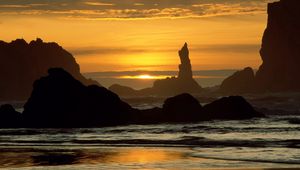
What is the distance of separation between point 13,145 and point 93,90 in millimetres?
38387

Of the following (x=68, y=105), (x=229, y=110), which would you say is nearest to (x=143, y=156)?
(x=68, y=105)

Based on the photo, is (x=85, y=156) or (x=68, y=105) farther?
(x=68, y=105)

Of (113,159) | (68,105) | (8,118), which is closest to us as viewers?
(113,159)

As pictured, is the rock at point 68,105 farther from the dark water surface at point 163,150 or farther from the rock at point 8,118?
the dark water surface at point 163,150

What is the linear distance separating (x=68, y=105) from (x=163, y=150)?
46749mm

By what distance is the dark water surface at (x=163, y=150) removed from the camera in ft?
142

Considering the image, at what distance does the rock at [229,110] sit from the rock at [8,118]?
26.7 metres

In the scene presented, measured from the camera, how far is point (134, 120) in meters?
101

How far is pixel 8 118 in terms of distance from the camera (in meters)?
100

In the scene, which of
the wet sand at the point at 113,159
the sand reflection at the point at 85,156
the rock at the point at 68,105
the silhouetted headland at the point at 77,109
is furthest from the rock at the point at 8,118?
the sand reflection at the point at 85,156

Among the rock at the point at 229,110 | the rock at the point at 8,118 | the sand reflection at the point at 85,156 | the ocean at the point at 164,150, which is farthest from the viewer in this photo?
the rock at the point at 229,110

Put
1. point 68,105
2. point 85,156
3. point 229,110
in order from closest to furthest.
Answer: point 85,156 → point 68,105 → point 229,110

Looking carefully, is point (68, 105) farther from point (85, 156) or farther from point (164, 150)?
point (85, 156)

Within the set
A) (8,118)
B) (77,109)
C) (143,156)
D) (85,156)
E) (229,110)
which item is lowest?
(229,110)
